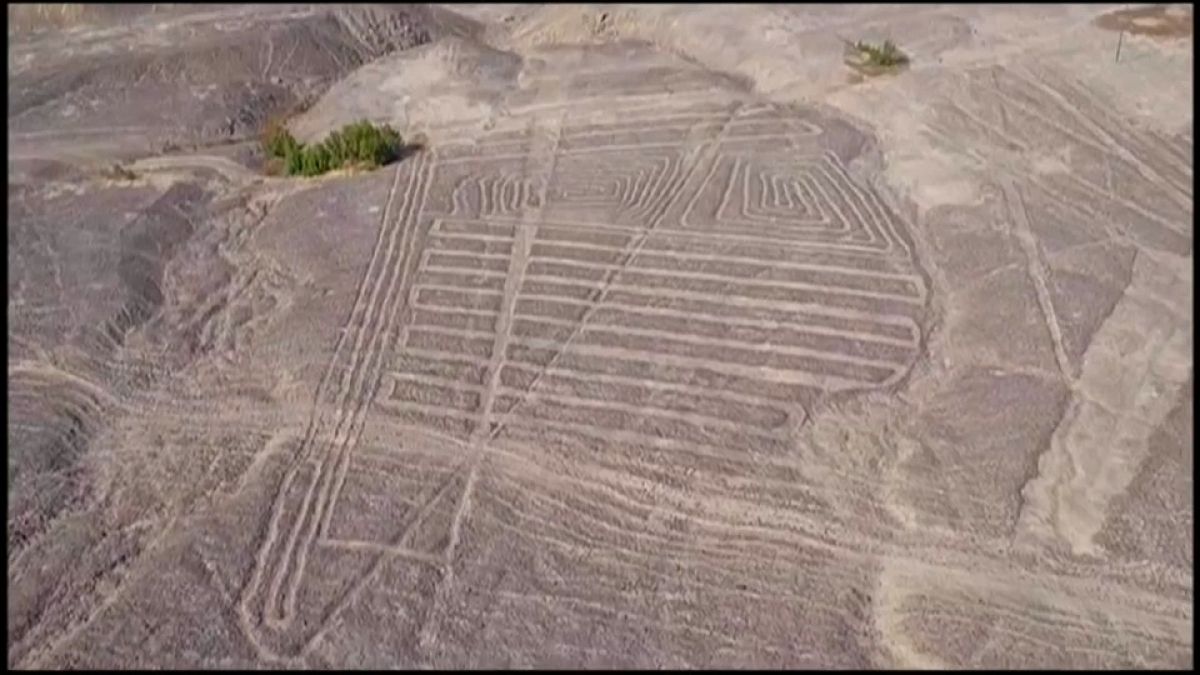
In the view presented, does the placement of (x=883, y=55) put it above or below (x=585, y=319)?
below

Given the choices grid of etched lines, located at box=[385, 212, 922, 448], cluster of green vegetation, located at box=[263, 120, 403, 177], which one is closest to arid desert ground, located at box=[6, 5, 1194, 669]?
grid of etched lines, located at box=[385, 212, 922, 448]

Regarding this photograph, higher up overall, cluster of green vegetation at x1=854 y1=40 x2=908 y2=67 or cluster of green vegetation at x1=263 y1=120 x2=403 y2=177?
cluster of green vegetation at x1=263 y1=120 x2=403 y2=177

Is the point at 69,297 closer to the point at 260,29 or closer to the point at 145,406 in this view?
the point at 145,406

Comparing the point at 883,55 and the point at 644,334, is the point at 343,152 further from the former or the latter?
the point at 883,55

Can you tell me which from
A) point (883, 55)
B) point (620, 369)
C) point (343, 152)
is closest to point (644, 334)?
point (620, 369)

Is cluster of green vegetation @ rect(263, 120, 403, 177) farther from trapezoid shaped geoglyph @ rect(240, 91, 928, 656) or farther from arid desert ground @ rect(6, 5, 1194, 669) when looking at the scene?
trapezoid shaped geoglyph @ rect(240, 91, 928, 656)

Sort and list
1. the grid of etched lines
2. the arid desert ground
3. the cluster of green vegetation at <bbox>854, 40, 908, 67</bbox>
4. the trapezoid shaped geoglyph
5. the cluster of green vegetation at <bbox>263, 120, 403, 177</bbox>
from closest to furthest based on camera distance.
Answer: the arid desert ground < the trapezoid shaped geoglyph < the grid of etched lines < the cluster of green vegetation at <bbox>263, 120, 403, 177</bbox> < the cluster of green vegetation at <bbox>854, 40, 908, 67</bbox>

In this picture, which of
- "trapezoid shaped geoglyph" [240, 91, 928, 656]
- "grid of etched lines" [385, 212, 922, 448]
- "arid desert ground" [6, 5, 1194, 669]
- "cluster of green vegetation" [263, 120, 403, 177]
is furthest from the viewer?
"cluster of green vegetation" [263, 120, 403, 177]
